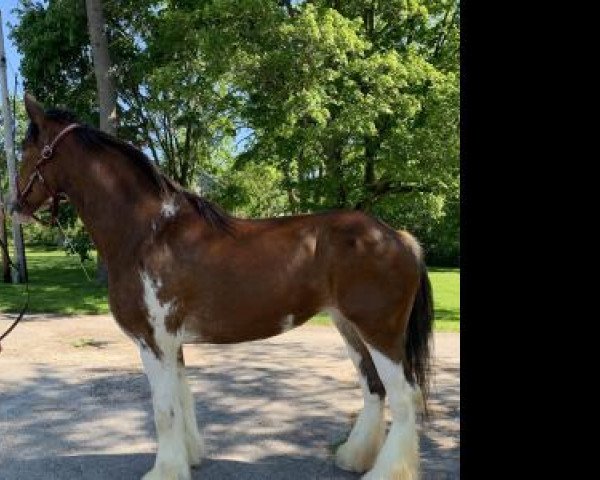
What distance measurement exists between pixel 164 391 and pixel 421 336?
1564 mm

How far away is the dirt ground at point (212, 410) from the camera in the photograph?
389 cm

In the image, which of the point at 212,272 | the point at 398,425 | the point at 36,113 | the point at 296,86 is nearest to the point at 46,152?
the point at 36,113

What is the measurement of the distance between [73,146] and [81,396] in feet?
9.22

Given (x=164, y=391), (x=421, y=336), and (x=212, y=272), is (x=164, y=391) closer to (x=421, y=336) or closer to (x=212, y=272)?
(x=212, y=272)

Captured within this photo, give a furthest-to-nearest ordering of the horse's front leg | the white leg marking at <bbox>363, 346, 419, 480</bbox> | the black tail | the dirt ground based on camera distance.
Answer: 1. the dirt ground
2. the black tail
3. the horse's front leg
4. the white leg marking at <bbox>363, 346, 419, 480</bbox>

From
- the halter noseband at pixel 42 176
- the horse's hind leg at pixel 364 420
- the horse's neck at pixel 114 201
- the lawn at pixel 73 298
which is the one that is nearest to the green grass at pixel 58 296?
the lawn at pixel 73 298

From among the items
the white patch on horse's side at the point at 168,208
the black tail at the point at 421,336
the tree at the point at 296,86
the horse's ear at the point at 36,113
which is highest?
the tree at the point at 296,86

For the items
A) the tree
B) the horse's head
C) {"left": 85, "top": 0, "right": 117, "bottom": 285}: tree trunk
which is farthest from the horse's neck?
{"left": 85, "top": 0, "right": 117, "bottom": 285}: tree trunk

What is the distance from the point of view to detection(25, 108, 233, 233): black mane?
3.62m

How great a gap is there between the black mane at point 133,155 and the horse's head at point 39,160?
0.9 inches

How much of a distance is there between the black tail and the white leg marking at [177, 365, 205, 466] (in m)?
1.44

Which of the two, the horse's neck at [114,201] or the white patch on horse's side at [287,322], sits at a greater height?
the horse's neck at [114,201]

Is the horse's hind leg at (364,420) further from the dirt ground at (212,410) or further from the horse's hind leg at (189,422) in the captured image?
the horse's hind leg at (189,422)

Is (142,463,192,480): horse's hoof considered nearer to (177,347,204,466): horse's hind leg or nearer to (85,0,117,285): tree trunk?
(177,347,204,466): horse's hind leg
